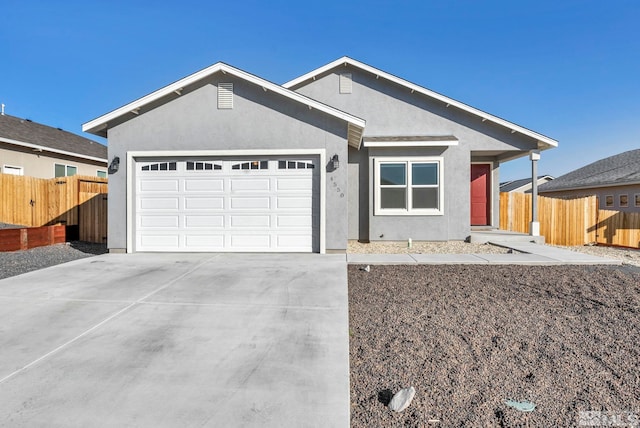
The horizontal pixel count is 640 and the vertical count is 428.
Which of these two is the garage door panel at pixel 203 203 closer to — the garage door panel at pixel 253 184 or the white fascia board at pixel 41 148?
the garage door panel at pixel 253 184

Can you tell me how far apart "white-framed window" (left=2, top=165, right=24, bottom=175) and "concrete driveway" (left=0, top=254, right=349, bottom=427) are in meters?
12.1

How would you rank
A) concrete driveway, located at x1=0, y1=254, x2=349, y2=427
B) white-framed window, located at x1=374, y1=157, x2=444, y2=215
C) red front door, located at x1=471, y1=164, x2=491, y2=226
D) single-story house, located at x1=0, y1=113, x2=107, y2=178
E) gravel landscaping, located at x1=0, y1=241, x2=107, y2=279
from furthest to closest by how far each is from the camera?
single-story house, located at x1=0, y1=113, x2=107, y2=178, red front door, located at x1=471, y1=164, x2=491, y2=226, white-framed window, located at x1=374, y1=157, x2=444, y2=215, gravel landscaping, located at x1=0, y1=241, x2=107, y2=279, concrete driveway, located at x1=0, y1=254, x2=349, y2=427

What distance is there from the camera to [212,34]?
1070 centimetres

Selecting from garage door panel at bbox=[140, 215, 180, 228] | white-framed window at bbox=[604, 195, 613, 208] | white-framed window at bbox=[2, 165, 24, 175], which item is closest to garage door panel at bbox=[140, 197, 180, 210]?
garage door panel at bbox=[140, 215, 180, 228]

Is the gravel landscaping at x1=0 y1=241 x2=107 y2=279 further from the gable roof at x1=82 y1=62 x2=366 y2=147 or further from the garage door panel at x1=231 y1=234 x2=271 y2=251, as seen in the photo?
the garage door panel at x1=231 y1=234 x2=271 y2=251

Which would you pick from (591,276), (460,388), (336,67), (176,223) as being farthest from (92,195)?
(591,276)

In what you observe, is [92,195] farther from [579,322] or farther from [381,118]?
[579,322]

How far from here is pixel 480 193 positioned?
12.8m

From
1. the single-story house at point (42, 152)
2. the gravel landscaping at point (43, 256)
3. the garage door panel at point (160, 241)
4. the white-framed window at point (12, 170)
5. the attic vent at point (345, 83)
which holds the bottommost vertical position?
the gravel landscaping at point (43, 256)

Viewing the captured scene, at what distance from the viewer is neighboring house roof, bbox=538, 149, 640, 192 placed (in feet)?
59.2

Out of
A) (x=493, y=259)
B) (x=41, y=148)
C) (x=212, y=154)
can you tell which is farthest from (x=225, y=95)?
(x=41, y=148)

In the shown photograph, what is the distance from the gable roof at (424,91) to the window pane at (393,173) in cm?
282

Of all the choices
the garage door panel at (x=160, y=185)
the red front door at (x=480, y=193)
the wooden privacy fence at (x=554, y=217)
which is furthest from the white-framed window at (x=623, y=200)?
the garage door panel at (x=160, y=185)

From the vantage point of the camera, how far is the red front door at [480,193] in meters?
12.8
